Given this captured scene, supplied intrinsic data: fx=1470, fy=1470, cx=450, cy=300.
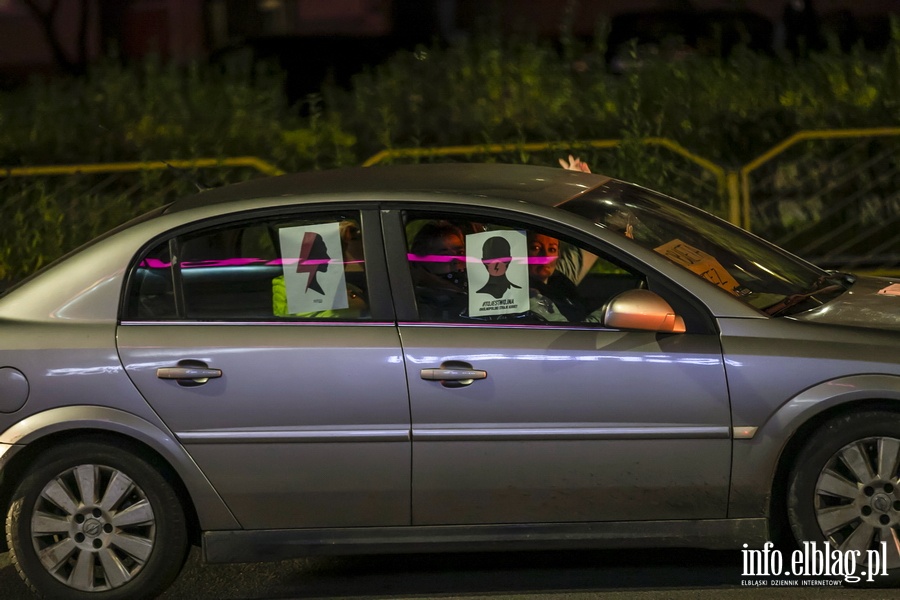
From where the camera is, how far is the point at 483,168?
19.4ft

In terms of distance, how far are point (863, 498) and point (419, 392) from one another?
1.53 meters

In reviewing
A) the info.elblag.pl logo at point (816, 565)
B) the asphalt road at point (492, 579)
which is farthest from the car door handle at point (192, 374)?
the info.elblag.pl logo at point (816, 565)

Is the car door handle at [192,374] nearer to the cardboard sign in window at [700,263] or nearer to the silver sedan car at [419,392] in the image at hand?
the silver sedan car at [419,392]

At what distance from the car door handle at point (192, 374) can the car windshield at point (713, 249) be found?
1.38 m

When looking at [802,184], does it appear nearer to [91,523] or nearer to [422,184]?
[422,184]

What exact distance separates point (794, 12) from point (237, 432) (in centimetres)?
916

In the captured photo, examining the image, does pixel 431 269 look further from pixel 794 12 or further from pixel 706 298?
pixel 794 12

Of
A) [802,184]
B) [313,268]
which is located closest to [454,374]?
[313,268]

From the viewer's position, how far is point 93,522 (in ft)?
17.0

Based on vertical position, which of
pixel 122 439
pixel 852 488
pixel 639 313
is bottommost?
pixel 852 488

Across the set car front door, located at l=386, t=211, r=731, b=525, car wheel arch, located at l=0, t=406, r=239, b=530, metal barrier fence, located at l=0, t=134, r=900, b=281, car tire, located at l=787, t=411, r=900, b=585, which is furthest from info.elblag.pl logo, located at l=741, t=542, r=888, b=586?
metal barrier fence, located at l=0, t=134, r=900, b=281

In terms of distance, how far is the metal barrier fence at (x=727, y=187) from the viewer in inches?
378

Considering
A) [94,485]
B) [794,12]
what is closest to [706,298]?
[94,485]

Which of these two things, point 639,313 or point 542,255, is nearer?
point 639,313
